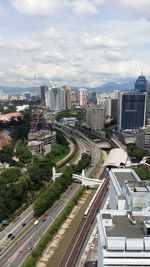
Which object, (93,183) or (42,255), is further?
(93,183)

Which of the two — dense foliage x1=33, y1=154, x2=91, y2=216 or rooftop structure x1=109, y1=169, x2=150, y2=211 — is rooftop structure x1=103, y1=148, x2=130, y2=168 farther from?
rooftop structure x1=109, y1=169, x2=150, y2=211

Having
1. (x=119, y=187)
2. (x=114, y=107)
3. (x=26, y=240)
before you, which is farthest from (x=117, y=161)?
(x=114, y=107)

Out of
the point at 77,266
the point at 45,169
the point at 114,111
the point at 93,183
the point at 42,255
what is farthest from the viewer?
the point at 114,111

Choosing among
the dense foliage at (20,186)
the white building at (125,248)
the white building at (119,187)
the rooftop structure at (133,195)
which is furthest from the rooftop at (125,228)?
the dense foliage at (20,186)

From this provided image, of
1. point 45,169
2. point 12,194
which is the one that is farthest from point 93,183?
point 12,194

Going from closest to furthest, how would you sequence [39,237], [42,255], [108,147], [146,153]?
[42,255]
[39,237]
[146,153]
[108,147]

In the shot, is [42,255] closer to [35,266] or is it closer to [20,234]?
[35,266]
